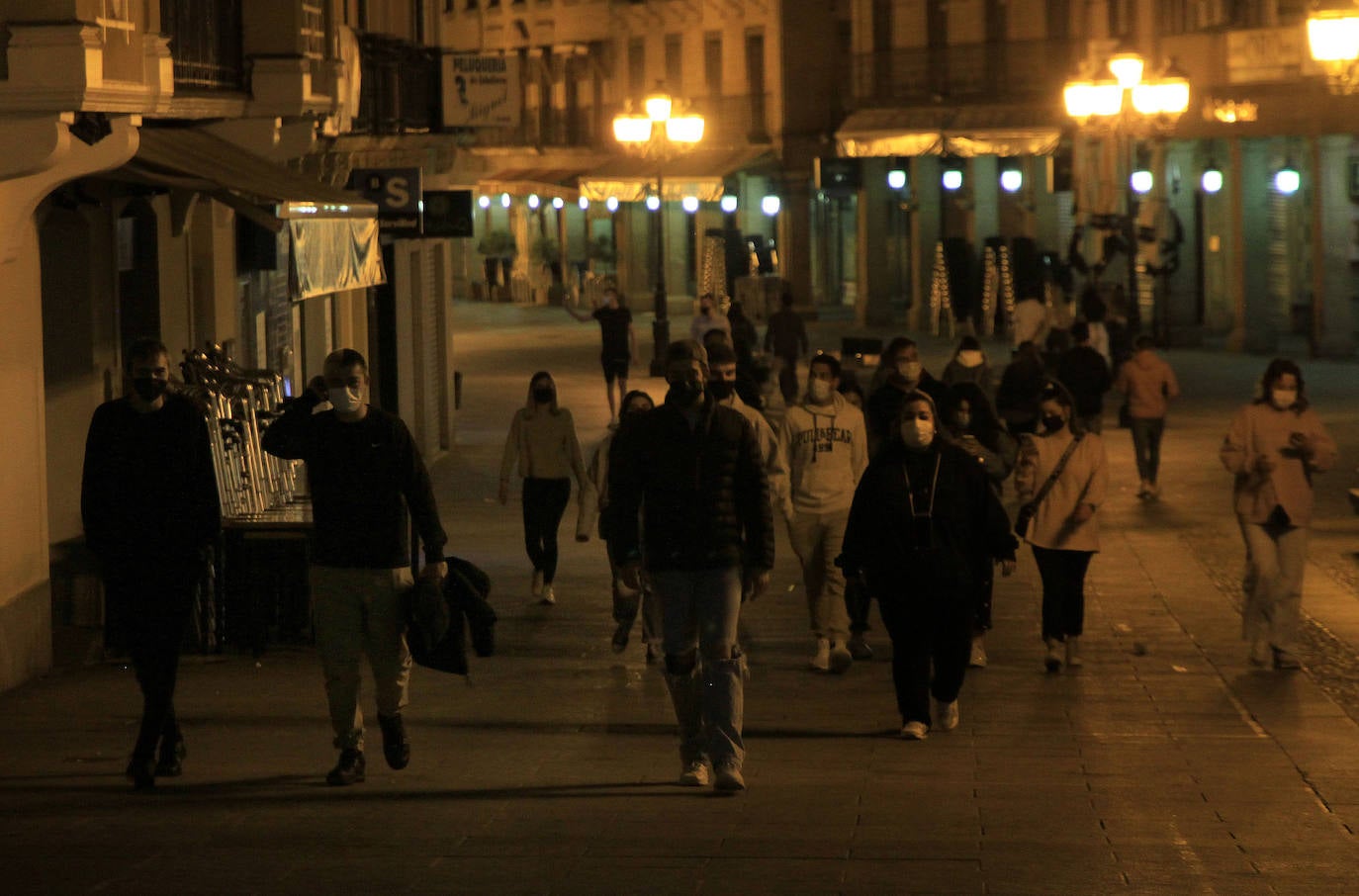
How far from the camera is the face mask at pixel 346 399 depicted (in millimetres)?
9102

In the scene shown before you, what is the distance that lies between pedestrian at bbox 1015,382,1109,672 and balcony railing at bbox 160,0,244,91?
5.81 meters

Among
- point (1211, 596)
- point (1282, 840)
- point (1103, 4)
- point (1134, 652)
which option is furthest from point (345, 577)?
point (1103, 4)

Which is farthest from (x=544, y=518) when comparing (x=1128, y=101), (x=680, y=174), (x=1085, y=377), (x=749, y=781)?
(x=680, y=174)

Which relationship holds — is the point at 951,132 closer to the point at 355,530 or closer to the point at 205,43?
the point at 205,43

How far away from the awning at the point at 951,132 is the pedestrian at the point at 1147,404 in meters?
22.8

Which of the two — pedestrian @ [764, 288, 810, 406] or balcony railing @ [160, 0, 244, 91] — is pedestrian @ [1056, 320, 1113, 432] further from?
balcony railing @ [160, 0, 244, 91]

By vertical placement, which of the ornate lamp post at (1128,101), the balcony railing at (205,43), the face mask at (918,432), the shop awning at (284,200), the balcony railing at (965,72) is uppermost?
the balcony railing at (965,72)

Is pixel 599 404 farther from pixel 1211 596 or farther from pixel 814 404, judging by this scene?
pixel 814 404

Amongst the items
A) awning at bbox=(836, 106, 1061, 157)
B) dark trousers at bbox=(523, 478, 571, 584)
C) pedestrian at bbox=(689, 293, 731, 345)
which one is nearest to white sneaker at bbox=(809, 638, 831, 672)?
dark trousers at bbox=(523, 478, 571, 584)

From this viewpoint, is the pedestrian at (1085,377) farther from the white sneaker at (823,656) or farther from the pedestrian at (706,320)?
the white sneaker at (823,656)

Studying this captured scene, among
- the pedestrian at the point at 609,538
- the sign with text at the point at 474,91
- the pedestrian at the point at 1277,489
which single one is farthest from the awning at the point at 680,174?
the pedestrian at the point at 1277,489

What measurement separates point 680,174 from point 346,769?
4439 cm

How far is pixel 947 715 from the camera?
431 inches

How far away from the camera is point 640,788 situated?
30.8 ft
